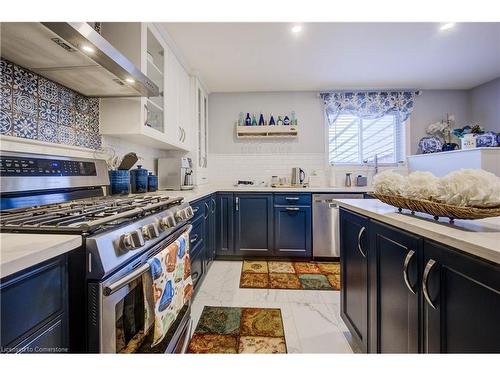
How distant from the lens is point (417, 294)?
850mm

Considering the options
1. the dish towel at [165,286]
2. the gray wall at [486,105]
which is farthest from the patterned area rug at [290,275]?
the gray wall at [486,105]

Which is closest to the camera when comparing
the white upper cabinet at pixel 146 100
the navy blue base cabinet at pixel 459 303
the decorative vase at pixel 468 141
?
the navy blue base cabinet at pixel 459 303

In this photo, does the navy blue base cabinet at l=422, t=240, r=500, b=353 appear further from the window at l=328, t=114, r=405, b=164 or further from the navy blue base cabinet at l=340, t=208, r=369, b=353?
the window at l=328, t=114, r=405, b=164

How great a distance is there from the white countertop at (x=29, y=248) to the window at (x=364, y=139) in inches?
139

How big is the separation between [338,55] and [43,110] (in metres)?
2.63

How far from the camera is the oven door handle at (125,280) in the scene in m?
0.72

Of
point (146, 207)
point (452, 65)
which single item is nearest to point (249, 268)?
point (146, 207)

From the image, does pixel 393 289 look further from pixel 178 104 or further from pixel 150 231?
pixel 178 104

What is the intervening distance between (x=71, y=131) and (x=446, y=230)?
2.00 meters

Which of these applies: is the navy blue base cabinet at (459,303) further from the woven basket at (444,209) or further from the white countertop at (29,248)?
the white countertop at (29,248)

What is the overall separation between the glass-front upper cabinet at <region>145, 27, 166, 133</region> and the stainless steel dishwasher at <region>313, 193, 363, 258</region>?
1950 mm

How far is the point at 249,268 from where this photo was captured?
2.78 metres

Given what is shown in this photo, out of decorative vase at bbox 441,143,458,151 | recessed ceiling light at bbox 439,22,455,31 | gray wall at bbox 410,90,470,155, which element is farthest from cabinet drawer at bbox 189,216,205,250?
decorative vase at bbox 441,143,458,151
